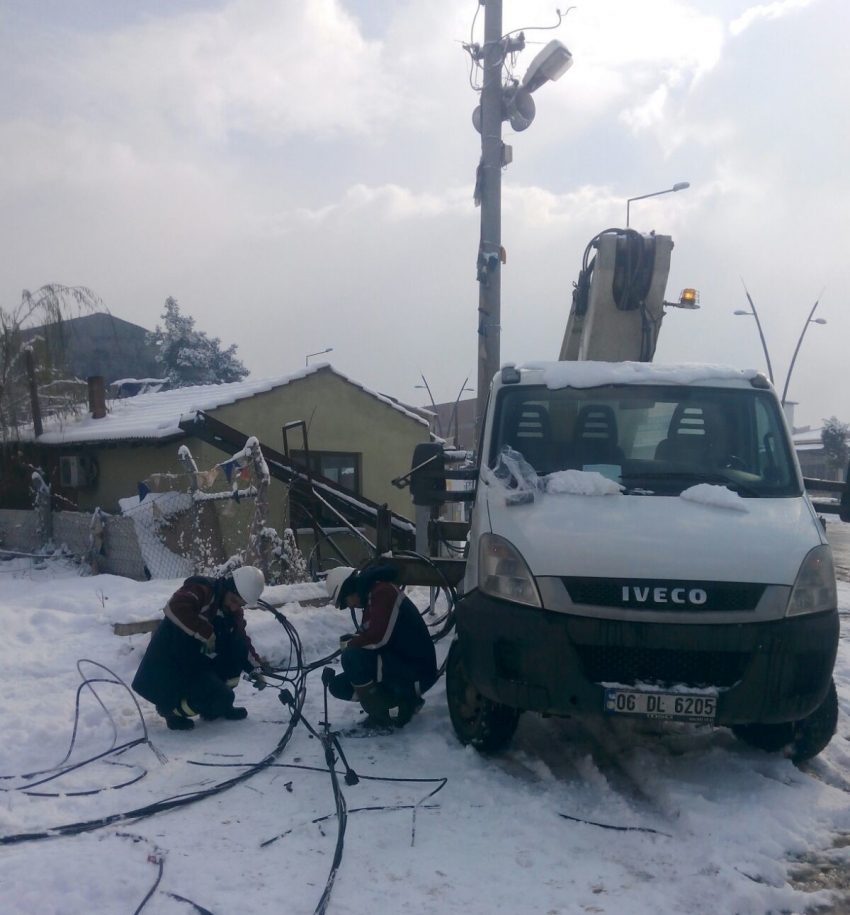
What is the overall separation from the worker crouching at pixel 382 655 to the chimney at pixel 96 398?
14243 millimetres

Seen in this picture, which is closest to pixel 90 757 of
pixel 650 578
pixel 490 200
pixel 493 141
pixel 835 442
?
pixel 650 578

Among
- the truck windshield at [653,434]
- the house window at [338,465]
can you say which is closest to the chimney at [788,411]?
the truck windshield at [653,434]

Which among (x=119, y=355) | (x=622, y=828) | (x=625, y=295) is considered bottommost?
(x=622, y=828)

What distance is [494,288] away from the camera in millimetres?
9734

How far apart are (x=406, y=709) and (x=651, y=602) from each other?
2037 millimetres

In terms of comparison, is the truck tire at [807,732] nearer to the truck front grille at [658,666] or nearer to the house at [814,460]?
the truck front grille at [658,666]

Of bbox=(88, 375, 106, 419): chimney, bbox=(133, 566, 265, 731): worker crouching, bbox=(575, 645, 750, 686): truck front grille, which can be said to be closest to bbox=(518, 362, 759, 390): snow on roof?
bbox=(575, 645, 750, 686): truck front grille

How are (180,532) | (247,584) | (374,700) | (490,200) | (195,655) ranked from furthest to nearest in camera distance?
(180,532) → (490,200) → (247,584) → (195,655) → (374,700)

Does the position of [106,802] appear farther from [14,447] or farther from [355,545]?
[14,447]

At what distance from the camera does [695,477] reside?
4879 millimetres

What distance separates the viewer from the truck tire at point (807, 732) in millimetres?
4523

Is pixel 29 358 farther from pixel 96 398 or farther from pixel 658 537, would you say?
pixel 658 537

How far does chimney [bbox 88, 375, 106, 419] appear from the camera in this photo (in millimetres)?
18000

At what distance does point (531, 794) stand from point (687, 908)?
1.14m
